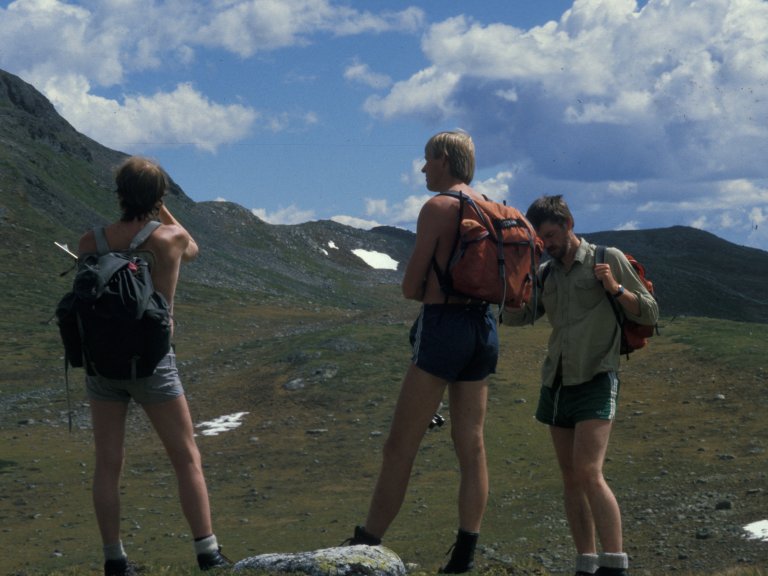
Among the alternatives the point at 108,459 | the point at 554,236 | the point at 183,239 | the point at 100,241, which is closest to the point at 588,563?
the point at 554,236

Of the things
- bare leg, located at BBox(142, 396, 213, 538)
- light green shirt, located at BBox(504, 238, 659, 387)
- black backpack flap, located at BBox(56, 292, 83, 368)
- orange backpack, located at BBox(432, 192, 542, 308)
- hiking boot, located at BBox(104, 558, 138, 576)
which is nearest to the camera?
black backpack flap, located at BBox(56, 292, 83, 368)

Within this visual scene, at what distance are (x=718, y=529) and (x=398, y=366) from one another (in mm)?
14508

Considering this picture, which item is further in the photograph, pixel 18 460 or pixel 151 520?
pixel 18 460

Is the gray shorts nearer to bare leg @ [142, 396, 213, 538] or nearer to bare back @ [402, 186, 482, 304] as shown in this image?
bare leg @ [142, 396, 213, 538]

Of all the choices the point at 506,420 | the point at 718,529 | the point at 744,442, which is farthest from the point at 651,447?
the point at 718,529

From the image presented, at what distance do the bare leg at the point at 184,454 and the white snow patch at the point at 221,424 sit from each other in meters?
17.2

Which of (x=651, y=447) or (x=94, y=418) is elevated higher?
(x=94, y=418)

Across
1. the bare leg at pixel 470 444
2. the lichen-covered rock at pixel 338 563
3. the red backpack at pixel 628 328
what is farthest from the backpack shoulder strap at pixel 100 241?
the red backpack at pixel 628 328

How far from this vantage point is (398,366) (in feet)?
91.1

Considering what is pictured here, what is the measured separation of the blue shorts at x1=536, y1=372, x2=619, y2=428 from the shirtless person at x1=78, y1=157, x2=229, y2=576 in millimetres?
2359

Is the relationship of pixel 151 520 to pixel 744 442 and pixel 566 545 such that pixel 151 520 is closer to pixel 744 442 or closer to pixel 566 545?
pixel 566 545

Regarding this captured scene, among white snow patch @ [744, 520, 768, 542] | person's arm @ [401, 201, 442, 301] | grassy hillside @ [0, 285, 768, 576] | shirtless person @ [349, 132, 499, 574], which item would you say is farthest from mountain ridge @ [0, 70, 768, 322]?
person's arm @ [401, 201, 442, 301]

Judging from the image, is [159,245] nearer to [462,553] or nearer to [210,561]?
[210,561]

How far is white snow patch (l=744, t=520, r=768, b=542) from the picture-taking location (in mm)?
13203
